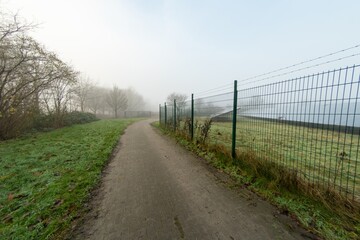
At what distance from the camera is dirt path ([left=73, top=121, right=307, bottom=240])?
81.1 inches

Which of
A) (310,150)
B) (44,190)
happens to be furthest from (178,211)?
(310,150)

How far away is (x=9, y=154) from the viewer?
19.8ft

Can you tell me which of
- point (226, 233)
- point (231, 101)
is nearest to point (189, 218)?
point (226, 233)

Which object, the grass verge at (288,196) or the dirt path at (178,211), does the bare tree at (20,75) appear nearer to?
the dirt path at (178,211)

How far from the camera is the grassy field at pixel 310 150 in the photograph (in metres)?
2.74

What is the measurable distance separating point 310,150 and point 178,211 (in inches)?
157

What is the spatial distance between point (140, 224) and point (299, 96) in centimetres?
349

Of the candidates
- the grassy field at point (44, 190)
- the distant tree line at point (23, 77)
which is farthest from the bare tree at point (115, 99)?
the grassy field at point (44, 190)

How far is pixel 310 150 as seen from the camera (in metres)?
4.28

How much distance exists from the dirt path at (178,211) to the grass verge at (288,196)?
0.23m

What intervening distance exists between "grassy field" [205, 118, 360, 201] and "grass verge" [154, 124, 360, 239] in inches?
11.0

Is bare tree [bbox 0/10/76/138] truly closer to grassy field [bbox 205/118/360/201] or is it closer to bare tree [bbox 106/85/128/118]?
grassy field [bbox 205/118/360/201]

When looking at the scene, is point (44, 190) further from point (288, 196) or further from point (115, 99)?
point (115, 99)

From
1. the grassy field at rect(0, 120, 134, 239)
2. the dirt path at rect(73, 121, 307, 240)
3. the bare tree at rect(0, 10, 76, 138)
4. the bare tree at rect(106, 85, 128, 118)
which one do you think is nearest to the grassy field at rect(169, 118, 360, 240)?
the dirt path at rect(73, 121, 307, 240)
